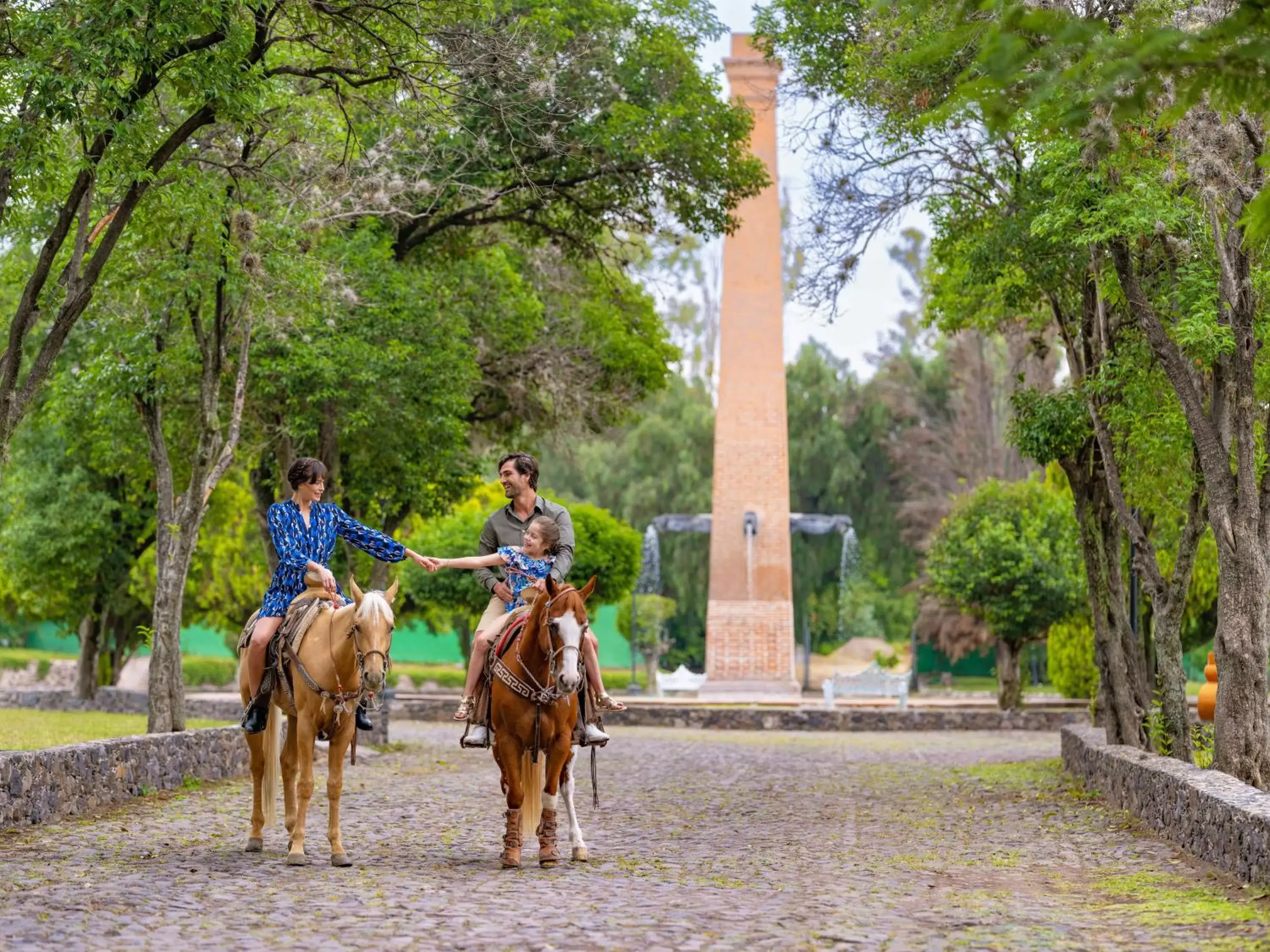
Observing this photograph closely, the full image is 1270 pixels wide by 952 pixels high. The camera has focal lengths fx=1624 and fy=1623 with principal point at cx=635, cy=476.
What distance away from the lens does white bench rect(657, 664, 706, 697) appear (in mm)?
34781

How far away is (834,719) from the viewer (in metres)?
29.5

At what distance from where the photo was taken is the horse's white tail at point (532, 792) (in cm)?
885

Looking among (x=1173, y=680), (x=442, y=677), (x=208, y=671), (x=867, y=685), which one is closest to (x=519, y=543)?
(x=1173, y=680)

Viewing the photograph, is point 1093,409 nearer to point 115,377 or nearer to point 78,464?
point 115,377

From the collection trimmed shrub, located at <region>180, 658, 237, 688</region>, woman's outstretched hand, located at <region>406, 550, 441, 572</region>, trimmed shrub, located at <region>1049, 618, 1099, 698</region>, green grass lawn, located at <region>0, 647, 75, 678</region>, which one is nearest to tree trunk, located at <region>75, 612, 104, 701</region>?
trimmed shrub, located at <region>180, 658, 237, 688</region>

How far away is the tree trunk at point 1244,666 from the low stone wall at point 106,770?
8095mm

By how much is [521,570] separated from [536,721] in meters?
0.88

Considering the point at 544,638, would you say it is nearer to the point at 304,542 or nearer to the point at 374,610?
Answer: the point at 374,610

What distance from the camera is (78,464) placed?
1098 inches

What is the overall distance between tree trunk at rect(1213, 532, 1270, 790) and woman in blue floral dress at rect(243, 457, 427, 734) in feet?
19.3

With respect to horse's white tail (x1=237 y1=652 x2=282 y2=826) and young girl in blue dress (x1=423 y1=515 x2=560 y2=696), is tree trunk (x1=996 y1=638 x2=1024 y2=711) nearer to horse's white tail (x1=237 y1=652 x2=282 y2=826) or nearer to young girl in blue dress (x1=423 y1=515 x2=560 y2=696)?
horse's white tail (x1=237 y1=652 x2=282 y2=826)

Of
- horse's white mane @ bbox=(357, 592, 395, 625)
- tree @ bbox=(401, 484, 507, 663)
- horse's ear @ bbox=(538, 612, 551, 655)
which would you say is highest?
tree @ bbox=(401, 484, 507, 663)

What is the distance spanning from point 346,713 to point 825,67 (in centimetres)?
991

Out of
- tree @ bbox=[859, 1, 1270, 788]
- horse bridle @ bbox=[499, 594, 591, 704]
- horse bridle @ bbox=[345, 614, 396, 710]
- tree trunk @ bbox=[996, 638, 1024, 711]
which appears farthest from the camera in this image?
tree trunk @ bbox=[996, 638, 1024, 711]
